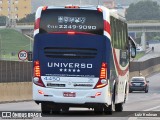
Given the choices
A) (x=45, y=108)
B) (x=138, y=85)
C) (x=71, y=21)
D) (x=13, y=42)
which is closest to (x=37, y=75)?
(x=45, y=108)

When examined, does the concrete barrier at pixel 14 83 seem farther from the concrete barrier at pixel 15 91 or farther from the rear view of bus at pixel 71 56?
the rear view of bus at pixel 71 56

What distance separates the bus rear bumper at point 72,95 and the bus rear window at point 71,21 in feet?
5.79

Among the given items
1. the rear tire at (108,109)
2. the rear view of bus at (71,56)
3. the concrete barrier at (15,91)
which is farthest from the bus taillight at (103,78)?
the concrete barrier at (15,91)

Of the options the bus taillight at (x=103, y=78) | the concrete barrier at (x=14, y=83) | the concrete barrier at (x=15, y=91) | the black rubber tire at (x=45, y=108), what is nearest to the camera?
the bus taillight at (x=103, y=78)

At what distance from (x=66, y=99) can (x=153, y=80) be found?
74.4m

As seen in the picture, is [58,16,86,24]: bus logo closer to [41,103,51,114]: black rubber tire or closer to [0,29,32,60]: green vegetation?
[41,103,51,114]: black rubber tire

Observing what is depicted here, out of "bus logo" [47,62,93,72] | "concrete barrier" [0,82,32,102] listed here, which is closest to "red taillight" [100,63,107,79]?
"bus logo" [47,62,93,72]

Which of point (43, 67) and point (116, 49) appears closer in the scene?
point (43, 67)

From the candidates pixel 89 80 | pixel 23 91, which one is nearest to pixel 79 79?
pixel 89 80

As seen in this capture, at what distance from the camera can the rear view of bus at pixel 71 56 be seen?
74.0 feet

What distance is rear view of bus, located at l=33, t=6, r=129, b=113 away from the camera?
74.0 ft

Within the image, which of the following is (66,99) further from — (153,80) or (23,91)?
(153,80)

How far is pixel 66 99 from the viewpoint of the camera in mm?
22438

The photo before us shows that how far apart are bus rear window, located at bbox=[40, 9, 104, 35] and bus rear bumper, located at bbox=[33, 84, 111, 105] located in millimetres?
1766
